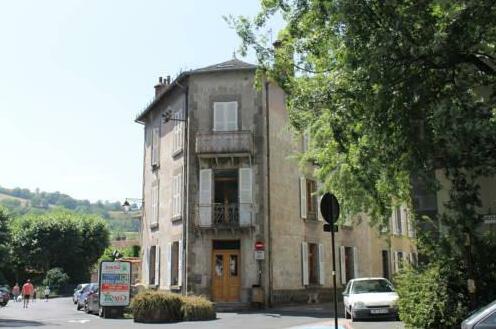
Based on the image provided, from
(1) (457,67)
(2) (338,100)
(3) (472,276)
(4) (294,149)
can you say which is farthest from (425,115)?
(4) (294,149)

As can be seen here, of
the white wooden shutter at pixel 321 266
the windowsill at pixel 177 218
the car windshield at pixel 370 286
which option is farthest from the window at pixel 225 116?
the car windshield at pixel 370 286

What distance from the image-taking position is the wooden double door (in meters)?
25.4

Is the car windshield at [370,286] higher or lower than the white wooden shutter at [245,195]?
lower

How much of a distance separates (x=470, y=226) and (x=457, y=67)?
2.98 meters

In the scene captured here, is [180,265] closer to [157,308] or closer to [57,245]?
[157,308]

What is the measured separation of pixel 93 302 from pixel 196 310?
7.42m

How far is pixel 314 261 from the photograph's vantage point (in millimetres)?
28516

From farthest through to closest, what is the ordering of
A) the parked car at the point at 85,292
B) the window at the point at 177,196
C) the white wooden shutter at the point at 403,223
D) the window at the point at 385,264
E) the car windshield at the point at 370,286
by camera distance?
the white wooden shutter at the point at 403,223
the window at the point at 385,264
the parked car at the point at 85,292
the window at the point at 177,196
the car windshield at the point at 370,286

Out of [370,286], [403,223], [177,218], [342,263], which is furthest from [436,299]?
[403,223]

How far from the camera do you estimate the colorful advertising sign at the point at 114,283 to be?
2256 centimetres

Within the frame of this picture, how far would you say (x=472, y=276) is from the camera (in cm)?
954

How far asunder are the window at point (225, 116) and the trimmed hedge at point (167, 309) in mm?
9111

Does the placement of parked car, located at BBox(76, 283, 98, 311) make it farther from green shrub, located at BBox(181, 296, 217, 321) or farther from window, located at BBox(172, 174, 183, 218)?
green shrub, located at BBox(181, 296, 217, 321)

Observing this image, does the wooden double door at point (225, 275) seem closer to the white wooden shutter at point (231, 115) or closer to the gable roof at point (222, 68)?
the white wooden shutter at point (231, 115)
